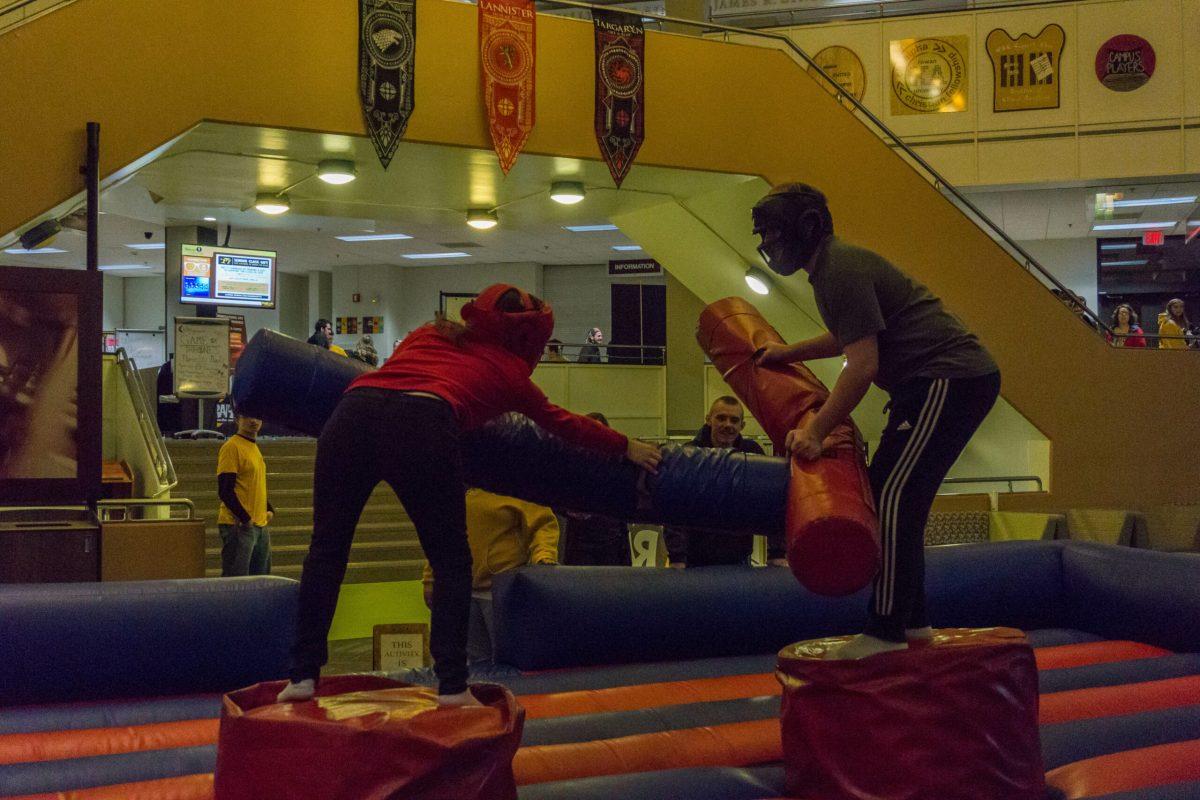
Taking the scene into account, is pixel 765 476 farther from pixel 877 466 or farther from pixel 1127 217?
pixel 1127 217

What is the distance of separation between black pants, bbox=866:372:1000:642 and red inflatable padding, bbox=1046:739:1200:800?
2.06ft

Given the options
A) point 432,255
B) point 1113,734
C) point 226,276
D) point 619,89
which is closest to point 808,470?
point 1113,734

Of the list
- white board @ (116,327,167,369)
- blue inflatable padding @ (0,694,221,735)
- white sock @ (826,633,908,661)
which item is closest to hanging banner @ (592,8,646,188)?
blue inflatable padding @ (0,694,221,735)

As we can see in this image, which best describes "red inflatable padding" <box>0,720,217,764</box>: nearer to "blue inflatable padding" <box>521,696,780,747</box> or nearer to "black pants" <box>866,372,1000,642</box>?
"blue inflatable padding" <box>521,696,780,747</box>

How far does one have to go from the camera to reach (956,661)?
300 centimetres

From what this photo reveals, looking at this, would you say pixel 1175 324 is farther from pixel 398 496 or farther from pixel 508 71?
pixel 398 496

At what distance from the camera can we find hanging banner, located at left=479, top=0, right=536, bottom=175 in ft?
27.3

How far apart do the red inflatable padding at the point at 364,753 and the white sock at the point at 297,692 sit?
0.06 metres

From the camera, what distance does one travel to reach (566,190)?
32.0 ft

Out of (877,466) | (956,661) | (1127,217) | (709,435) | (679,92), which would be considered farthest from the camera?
(1127,217)

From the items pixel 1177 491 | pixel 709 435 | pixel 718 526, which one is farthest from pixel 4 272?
pixel 1177 491

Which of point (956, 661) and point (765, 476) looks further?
point (765, 476)

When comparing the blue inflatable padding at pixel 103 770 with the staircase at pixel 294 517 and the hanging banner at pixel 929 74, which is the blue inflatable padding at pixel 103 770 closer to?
the staircase at pixel 294 517

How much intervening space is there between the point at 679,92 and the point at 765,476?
20.5 ft
